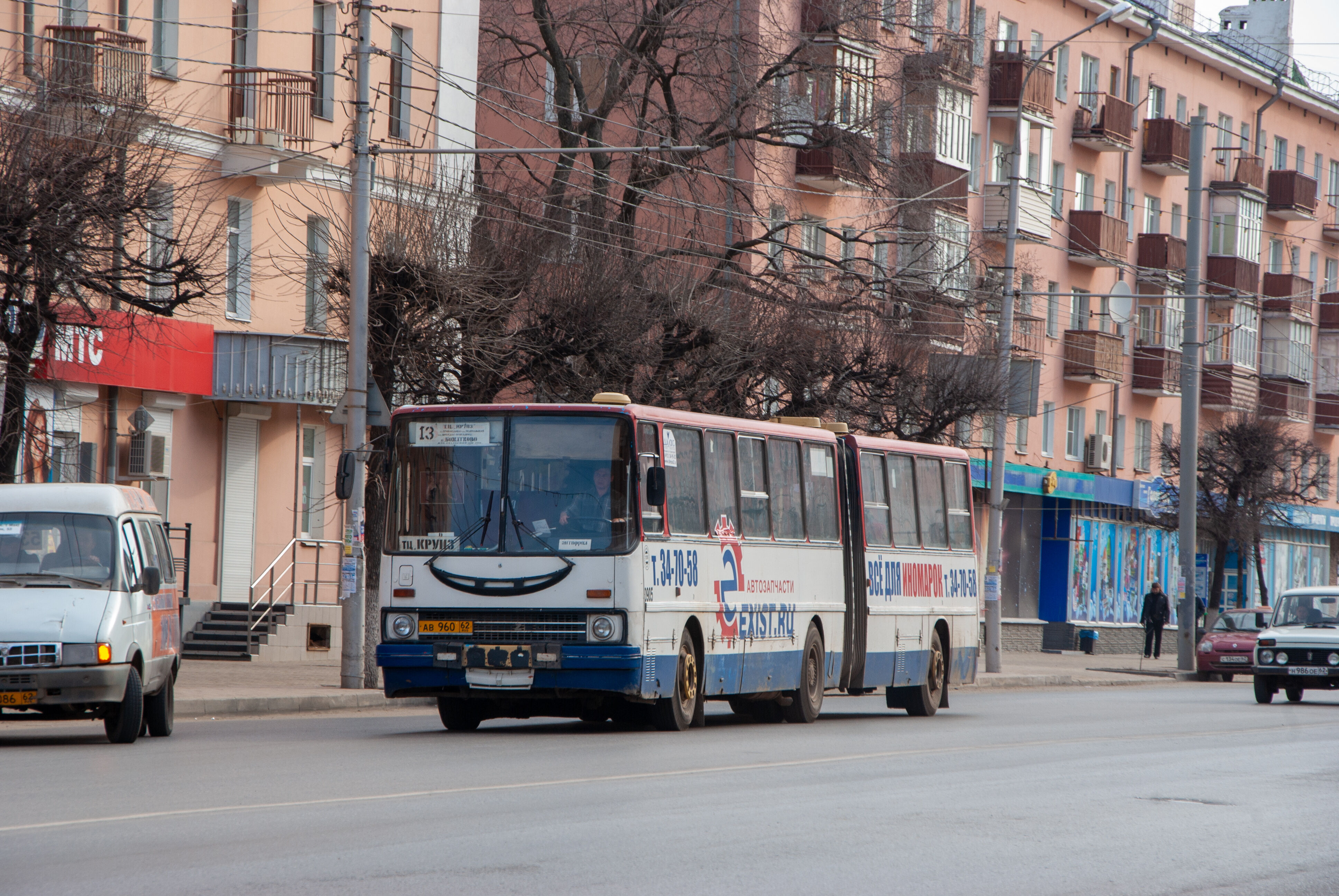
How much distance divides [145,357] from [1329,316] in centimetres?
4978

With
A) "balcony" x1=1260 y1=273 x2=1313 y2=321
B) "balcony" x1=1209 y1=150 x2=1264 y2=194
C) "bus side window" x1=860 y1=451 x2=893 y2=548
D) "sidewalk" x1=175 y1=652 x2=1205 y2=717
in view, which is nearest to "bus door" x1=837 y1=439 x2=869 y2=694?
"bus side window" x1=860 y1=451 x2=893 y2=548

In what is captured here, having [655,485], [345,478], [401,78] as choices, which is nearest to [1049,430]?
[401,78]

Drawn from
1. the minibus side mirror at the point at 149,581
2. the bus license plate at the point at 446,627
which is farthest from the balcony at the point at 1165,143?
the minibus side mirror at the point at 149,581

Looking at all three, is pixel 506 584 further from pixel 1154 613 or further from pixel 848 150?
pixel 1154 613

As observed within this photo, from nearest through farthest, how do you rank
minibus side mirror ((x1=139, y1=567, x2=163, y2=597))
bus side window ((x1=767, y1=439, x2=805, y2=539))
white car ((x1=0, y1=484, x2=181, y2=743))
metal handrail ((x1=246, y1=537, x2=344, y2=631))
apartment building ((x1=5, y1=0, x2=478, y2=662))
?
white car ((x1=0, y1=484, x2=181, y2=743)) < minibus side mirror ((x1=139, y1=567, x2=163, y2=597)) < bus side window ((x1=767, y1=439, x2=805, y2=539)) < apartment building ((x1=5, y1=0, x2=478, y2=662)) < metal handrail ((x1=246, y1=537, x2=344, y2=631))

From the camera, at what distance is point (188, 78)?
3241 centimetres

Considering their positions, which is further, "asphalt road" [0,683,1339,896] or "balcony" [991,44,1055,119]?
"balcony" [991,44,1055,119]

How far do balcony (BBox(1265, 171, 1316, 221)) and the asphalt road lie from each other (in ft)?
164

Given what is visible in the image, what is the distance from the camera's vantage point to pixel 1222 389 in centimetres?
6275

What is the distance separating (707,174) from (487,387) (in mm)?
12185

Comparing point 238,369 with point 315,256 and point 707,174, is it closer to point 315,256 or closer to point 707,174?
point 315,256

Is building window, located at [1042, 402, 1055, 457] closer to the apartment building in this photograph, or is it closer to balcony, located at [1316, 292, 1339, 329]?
balcony, located at [1316, 292, 1339, 329]

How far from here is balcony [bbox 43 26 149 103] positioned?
22.9 metres

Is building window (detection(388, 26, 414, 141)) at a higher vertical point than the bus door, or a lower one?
higher
